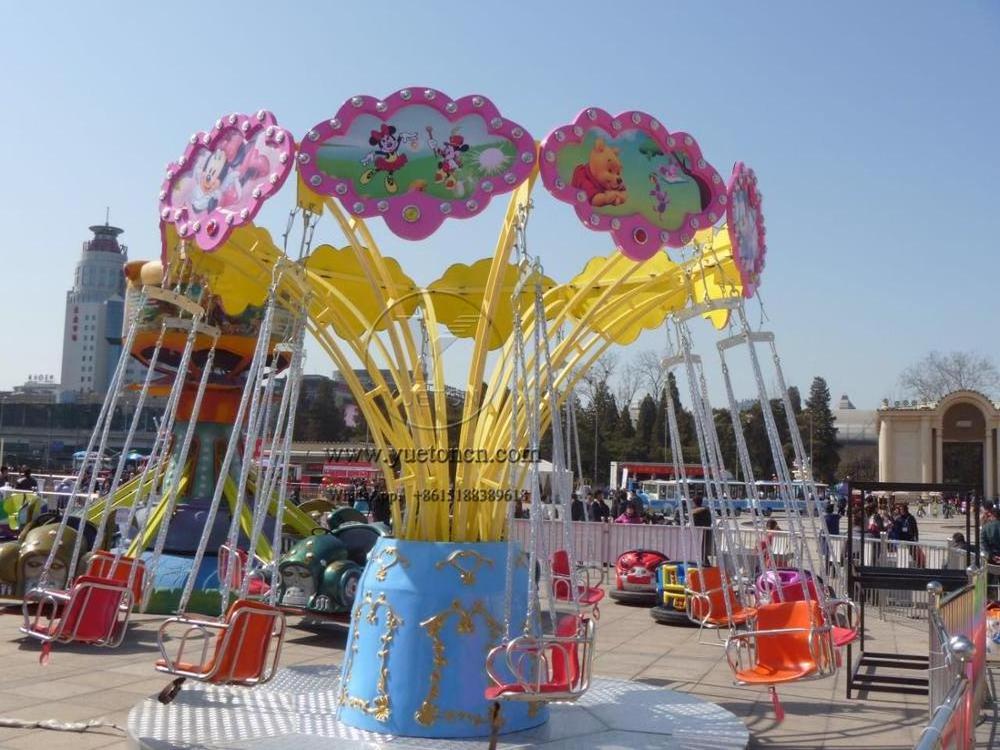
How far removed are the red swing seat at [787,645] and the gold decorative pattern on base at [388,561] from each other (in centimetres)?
242

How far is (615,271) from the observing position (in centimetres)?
846

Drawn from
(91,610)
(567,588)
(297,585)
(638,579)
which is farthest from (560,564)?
(91,610)

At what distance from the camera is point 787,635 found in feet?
24.5

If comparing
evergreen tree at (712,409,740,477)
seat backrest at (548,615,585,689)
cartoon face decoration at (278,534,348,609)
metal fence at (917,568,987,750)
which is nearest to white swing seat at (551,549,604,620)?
cartoon face decoration at (278,534,348,609)

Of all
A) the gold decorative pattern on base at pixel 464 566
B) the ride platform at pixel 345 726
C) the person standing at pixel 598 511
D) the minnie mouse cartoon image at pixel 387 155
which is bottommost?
the ride platform at pixel 345 726

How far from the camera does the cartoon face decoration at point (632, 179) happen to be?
627 centimetres

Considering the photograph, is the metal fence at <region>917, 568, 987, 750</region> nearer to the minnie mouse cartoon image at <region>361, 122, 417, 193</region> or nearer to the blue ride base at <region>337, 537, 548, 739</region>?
the blue ride base at <region>337, 537, 548, 739</region>

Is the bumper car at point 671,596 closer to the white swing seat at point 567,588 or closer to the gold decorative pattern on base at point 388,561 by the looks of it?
the white swing seat at point 567,588

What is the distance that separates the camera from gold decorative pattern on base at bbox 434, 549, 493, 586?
21.3 ft

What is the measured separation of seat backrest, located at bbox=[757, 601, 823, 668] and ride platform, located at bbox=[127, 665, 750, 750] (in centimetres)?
58

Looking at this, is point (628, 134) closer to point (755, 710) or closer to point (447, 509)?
point (447, 509)

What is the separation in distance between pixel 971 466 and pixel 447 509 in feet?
187

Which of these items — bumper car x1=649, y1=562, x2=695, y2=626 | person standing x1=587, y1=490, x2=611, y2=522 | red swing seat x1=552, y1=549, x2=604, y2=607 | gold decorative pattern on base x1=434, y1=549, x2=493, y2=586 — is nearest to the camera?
gold decorative pattern on base x1=434, y1=549, x2=493, y2=586

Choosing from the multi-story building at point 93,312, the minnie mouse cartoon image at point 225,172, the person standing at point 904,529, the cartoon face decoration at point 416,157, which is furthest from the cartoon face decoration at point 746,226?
the multi-story building at point 93,312
